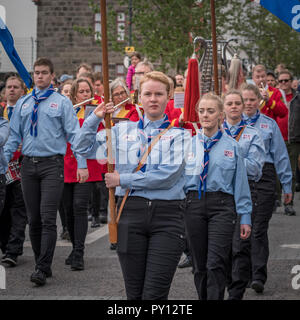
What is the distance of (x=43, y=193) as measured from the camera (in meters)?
7.34

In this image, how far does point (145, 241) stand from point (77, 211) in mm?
3587

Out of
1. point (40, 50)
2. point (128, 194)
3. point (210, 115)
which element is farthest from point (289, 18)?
point (40, 50)

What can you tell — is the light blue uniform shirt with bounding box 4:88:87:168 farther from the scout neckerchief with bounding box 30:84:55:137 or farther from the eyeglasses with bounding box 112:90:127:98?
the eyeglasses with bounding box 112:90:127:98

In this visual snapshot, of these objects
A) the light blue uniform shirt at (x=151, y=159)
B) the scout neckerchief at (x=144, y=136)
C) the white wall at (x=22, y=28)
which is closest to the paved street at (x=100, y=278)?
the light blue uniform shirt at (x=151, y=159)

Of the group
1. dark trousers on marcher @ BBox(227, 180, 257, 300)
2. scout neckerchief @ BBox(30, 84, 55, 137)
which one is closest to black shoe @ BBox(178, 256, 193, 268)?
dark trousers on marcher @ BBox(227, 180, 257, 300)

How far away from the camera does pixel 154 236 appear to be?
4.61m

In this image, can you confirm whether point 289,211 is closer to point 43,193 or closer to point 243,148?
point 243,148

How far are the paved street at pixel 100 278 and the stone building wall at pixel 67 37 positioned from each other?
32.4 meters

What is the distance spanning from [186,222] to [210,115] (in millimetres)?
873

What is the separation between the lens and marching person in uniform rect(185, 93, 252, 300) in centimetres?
538

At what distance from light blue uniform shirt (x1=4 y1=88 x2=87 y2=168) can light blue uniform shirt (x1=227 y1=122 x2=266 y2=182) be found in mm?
1882
